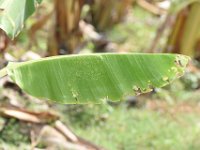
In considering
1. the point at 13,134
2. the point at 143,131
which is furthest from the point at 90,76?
the point at 143,131

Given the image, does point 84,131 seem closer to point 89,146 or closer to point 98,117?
point 98,117

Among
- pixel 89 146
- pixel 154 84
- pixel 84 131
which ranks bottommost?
pixel 84 131

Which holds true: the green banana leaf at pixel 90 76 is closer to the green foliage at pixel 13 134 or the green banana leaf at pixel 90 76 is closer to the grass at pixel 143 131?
the green foliage at pixel 13 134

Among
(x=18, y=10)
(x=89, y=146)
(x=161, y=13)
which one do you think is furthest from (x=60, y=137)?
(x=161, y=13)

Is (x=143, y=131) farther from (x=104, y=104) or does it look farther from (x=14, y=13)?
(x=14, y=13)

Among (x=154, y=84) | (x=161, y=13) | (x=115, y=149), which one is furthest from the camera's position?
(x=161, y=13)
